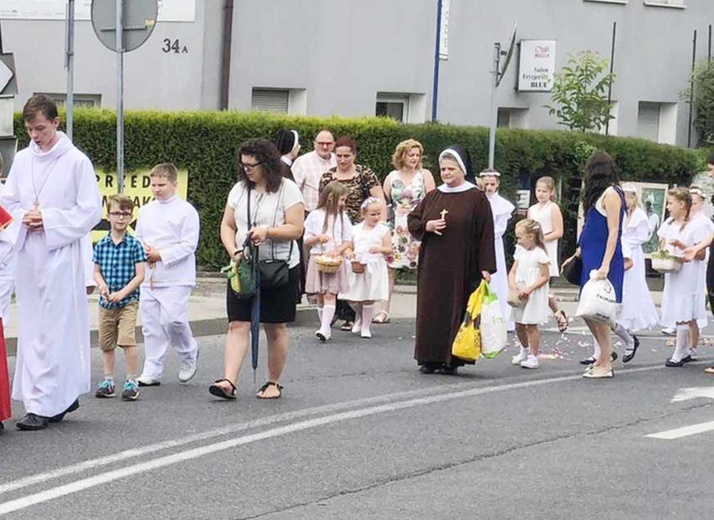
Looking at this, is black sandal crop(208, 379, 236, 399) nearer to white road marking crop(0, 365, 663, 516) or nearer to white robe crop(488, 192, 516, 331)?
white road marking crop(0, 365, 663, 516)

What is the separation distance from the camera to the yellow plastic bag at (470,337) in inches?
513

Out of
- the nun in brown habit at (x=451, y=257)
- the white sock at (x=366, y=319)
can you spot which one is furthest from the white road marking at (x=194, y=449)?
the white sock at (x=366, y=319)

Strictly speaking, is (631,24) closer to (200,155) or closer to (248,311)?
(200,155)

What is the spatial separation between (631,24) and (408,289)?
→ 35.1 feet

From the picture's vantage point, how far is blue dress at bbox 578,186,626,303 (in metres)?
13.4

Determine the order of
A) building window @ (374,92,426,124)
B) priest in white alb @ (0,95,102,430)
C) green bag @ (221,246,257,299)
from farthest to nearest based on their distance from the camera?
building window @ (374,92,426,124)
green bag @ (221,246,257,299)
priest in white alb @ (0,95,102,430)

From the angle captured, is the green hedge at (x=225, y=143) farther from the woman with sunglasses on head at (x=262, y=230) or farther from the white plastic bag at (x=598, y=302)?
the woman with sunglasses on head at (x=262, y=230)

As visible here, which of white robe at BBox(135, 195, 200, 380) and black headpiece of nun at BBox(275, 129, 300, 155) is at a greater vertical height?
black headpiece of nun at BBox(275, 129, 300, 155)

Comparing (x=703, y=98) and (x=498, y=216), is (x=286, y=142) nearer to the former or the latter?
(x=498, y=216)

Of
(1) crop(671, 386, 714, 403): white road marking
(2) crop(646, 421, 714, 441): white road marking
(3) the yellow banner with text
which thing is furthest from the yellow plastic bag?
(3) the yellow banner with text

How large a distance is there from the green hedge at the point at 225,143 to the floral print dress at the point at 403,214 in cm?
447

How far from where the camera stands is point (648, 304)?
53.8 feet

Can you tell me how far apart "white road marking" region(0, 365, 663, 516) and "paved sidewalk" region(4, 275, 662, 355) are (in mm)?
4065

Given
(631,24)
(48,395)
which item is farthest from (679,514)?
(631,24)
